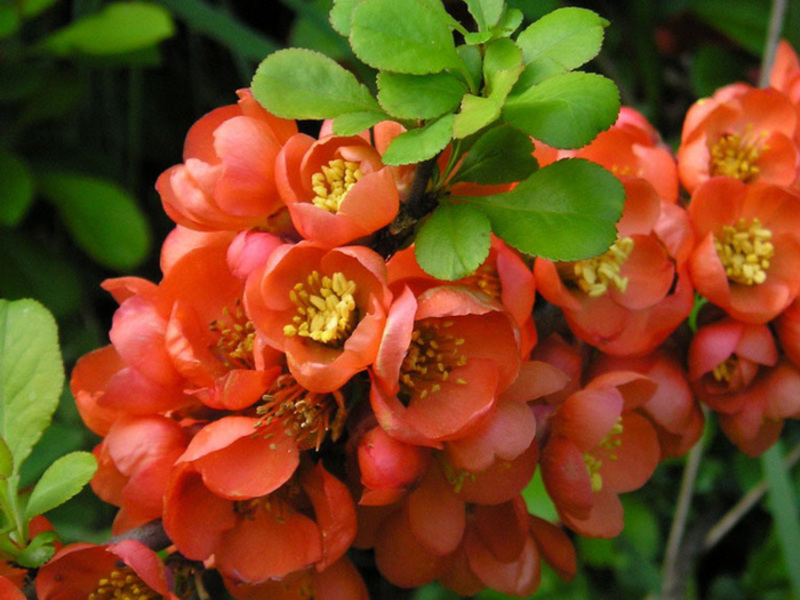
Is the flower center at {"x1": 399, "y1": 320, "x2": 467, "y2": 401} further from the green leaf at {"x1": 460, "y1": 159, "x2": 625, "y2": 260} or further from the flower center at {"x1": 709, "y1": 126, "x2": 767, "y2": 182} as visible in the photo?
the flower center at {"x1": 709, "y1": 126, "x2": 767, "y2": 182}

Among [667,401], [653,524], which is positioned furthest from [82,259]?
[667,401]

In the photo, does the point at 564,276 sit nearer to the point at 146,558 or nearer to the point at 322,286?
the point at 322,286

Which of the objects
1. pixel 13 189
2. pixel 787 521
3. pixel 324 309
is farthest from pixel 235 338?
pixel 787 521

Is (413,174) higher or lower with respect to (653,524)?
higher

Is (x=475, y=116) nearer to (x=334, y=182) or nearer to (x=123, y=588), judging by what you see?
(x=334, y=182)

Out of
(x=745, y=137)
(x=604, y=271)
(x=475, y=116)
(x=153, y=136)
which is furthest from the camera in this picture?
(x=153, y=136)

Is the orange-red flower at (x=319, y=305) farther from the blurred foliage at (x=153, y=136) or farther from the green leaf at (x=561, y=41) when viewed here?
the blurred foliage at (x=153, y=136)
